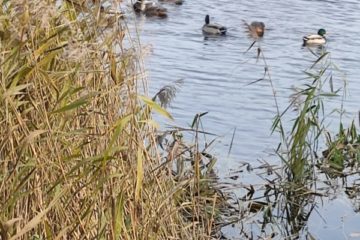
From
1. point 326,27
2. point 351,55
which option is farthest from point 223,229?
point 326,27

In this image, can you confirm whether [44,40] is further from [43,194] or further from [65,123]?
[43,194]

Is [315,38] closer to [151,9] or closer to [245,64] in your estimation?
[245,64]

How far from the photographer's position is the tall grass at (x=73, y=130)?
8.98 ft

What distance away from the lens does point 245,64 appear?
952cm

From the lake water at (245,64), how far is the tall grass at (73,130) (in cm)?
42

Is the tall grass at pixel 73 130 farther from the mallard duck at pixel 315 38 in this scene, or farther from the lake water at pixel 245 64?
the mallard duck at pixel 315 38

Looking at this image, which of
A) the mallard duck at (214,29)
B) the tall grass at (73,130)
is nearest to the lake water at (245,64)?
the mallard duck at (214,29)

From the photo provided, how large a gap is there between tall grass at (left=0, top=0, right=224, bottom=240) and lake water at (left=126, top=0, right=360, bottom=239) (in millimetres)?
417

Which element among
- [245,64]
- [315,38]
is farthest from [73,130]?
[315,38]

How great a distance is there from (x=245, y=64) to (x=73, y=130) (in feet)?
22.1

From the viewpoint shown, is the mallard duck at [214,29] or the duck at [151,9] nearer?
the mallard duck at [214,29]

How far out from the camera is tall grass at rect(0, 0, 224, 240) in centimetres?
274

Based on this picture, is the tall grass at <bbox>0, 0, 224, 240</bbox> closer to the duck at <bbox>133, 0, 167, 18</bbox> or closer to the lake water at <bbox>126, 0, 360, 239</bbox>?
the lake water at <bbox>126, 0, 360, 239</bbox>

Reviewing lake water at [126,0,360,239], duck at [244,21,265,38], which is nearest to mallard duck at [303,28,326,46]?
lake water at [126,0,360,239]
